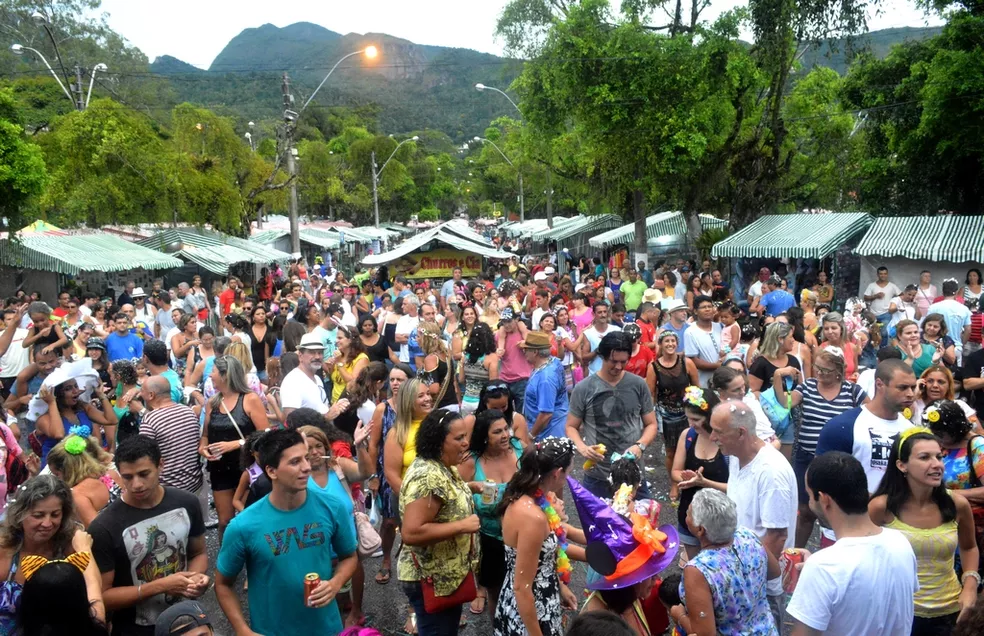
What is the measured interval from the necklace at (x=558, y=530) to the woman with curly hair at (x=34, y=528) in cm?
206

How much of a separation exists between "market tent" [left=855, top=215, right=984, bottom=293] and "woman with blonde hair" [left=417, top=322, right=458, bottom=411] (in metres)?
12.4

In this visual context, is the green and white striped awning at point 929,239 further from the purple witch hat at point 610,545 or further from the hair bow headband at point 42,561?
the hair bow headband at point 42,561

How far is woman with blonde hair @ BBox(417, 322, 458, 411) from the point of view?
6.21 metres

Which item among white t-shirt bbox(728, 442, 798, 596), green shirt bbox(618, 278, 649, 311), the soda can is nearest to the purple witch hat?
white t-shirt bbox(728, 442, 798, 596)

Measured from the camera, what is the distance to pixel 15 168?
51.3ft

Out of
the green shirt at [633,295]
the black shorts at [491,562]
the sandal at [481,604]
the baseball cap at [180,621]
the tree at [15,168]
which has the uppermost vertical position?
the tree at [15,168]

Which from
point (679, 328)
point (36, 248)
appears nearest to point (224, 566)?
point (679, 328)

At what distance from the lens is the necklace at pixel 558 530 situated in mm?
3675

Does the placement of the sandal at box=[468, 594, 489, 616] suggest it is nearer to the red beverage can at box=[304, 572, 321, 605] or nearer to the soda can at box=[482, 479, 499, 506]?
the soda can at box=[482, 479, 499, 506]

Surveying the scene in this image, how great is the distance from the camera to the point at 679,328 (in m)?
8.34

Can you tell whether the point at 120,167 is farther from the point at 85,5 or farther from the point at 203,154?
the point at 85,5

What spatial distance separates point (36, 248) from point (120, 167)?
14.9 feet

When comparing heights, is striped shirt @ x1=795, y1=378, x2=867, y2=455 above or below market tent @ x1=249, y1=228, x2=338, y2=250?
above

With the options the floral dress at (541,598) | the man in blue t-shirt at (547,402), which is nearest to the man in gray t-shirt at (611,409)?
the man in blue t-shirt at (547,402)
